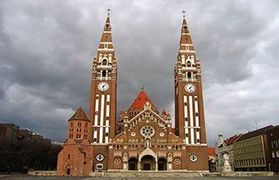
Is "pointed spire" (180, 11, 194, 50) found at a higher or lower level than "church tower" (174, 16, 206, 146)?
higher

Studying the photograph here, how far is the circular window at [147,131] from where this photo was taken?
2640 inches

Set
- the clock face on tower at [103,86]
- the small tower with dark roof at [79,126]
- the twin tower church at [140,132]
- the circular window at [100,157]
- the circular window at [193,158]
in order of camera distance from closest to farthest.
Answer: the small tower with dark roof at [79,126], the twin tower church at [140,132], the circular window at [100,157], the circular window at [193,158], the clock face on tower at [103,86]

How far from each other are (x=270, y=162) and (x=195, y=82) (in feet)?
79.9

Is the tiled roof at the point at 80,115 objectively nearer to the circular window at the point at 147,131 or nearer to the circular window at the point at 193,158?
the circular window at the point at 147,131

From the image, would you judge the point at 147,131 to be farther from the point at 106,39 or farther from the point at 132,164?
the point at 106,39

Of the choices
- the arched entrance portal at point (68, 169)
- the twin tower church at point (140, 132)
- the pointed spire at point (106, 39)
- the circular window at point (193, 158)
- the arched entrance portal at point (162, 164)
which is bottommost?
the arched entrance portal at point (68, 169)

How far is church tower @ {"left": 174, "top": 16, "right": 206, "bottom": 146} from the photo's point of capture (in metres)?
68.5

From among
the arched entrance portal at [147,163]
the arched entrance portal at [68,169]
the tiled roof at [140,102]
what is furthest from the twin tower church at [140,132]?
the tiled roof at [140,102]

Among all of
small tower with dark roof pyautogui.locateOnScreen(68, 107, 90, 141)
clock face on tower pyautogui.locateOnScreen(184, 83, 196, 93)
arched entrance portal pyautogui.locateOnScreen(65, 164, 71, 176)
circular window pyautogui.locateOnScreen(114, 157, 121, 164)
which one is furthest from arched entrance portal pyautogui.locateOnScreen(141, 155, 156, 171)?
clock face on tower pyautogui.locateOnScreen(184, 83, 196, 93)

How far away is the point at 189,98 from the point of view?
7094cm

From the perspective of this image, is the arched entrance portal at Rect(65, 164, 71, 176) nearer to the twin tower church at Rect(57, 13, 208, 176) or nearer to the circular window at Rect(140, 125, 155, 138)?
the twin tower church at Rect(57, 13, 208, 176)

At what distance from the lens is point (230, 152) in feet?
334

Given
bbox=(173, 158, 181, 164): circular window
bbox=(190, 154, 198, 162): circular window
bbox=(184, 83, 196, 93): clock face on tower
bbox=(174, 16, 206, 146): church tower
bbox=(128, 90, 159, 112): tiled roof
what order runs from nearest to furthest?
bbox=(173, 158, 181, 164): circular window, bbox=(190, 154, 198, 162): circular window, bbox=(174, 16, 206, 146): church tower, bbox=(184, 83, 196, 93): clock face on tower, bbox=(128, 90, 159, 112): tiled roof

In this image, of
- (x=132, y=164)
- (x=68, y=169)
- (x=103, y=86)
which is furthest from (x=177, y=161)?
(x=103, y=86)
